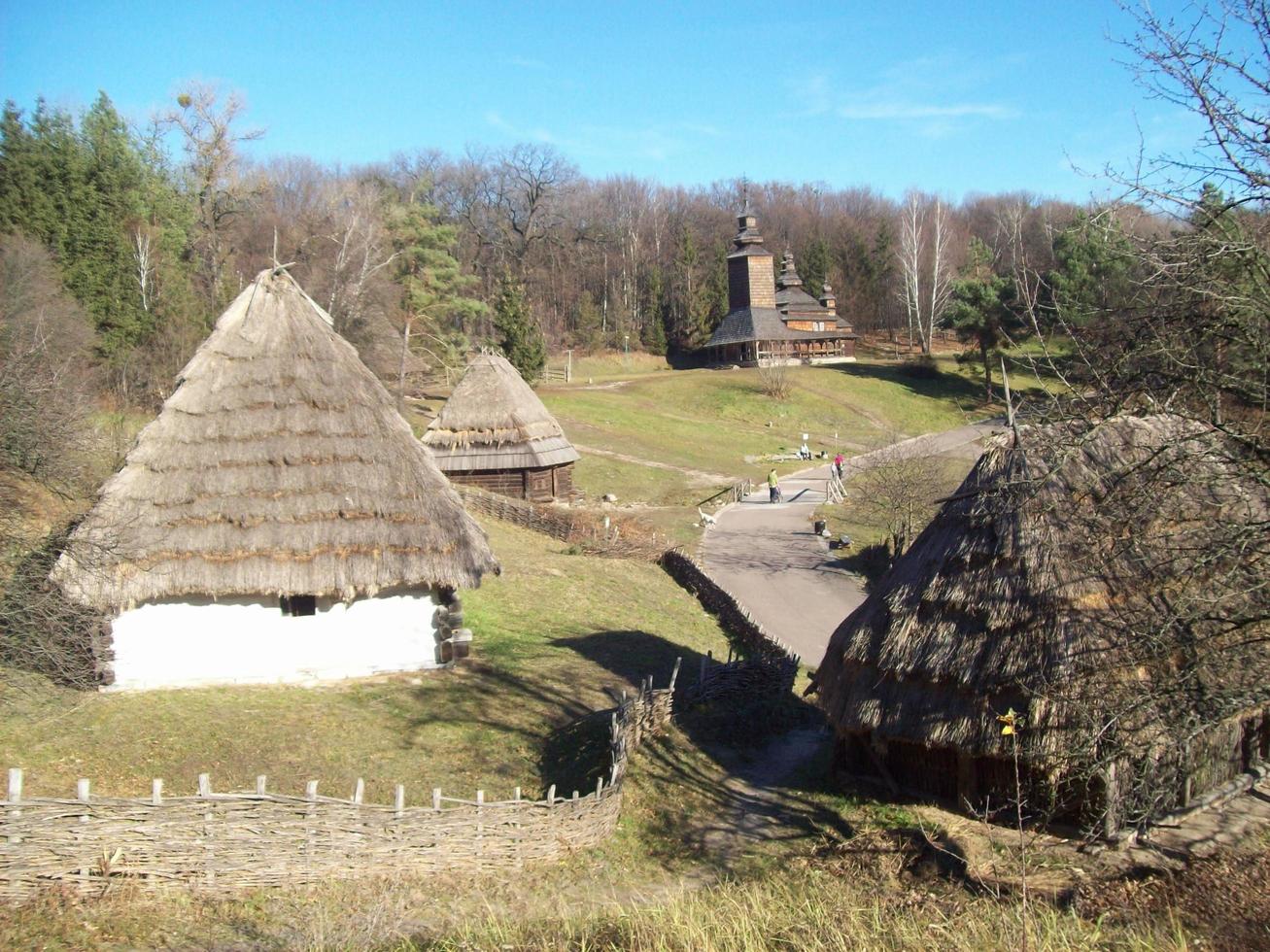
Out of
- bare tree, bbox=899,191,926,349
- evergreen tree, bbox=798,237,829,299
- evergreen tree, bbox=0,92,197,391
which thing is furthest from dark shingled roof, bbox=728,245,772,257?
evergreen tree, bbox=0,92,197,391

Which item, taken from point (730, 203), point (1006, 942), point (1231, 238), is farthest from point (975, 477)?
point (730, 203)

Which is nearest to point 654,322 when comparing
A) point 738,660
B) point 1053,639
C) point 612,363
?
point 612,363

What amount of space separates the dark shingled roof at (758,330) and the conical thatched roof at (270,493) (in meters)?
59.9

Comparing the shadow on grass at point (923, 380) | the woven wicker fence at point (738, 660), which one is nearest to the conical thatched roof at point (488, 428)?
the woven wicker fence at point (738, 660)

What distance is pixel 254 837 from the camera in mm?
9312

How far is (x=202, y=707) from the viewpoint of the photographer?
Answer: 1380 cm

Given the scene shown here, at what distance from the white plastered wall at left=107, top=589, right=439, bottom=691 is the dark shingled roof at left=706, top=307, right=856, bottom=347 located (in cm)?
6047

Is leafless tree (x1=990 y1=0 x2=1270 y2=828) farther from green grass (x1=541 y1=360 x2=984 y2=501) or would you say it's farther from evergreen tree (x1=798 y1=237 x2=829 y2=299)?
evergreen tree (x1=798 y1=237 x2=829 y2=299)

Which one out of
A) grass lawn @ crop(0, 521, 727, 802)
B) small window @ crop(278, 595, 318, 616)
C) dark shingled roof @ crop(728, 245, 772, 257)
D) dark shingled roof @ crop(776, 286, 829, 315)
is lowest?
grass lawn @ crop(0, 521, 727, 802)

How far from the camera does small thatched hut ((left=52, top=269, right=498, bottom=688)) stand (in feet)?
47.4

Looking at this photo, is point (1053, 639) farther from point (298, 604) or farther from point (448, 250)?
point (448, 250)

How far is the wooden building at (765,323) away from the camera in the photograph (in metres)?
75.2

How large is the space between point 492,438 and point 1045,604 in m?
24.6

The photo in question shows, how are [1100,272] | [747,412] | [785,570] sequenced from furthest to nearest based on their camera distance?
1. [747,412]
2. [785,570]
3. [1100,272]
